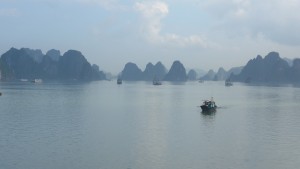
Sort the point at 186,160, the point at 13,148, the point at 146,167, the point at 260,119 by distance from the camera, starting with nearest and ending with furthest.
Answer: the point at 146,167 < the point at 186,160 < the point at 13,148 < the point at 260,119

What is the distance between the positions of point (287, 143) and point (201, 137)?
639 inches

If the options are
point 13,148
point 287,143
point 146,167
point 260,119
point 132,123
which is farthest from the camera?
point 260,119

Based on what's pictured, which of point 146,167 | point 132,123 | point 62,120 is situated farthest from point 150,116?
point 146,167

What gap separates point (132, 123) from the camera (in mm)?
102000

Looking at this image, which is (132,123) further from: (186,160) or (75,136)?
(186,160)

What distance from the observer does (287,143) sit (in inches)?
3002

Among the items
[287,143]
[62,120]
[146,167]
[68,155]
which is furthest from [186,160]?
[62,120]

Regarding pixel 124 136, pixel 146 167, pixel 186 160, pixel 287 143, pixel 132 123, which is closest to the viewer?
pixel 146 167

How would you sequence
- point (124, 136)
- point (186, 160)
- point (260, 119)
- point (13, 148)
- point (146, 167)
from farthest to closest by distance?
point (260, 119), point (124, 136), point (13, 148), point (186, 160), point (146, 167)

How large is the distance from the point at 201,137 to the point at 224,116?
131 ft

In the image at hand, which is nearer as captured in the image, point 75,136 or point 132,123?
point 75,136

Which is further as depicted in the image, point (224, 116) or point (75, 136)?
point (224, 116)

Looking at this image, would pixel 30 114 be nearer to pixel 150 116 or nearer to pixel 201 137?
pixel 150 116

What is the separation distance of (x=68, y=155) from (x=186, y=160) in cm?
1808
